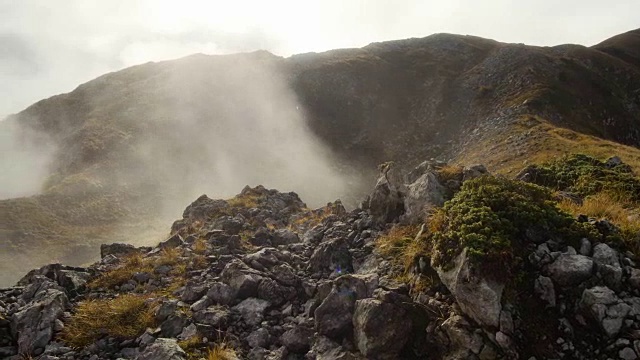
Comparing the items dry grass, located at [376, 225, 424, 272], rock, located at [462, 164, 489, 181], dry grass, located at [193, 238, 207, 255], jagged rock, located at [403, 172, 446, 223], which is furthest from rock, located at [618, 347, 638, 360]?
dry grass, located at [193, 238, 207, 255]

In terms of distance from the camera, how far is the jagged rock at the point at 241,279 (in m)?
14.3

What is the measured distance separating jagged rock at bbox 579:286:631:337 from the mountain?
80.0 ft

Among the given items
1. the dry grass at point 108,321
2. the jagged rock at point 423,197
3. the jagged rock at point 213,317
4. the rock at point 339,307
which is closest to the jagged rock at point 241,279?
the jagged rock at point 213,317

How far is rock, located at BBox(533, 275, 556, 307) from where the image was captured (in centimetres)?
959

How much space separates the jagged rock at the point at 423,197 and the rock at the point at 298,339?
581 cm

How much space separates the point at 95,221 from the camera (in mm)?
49625

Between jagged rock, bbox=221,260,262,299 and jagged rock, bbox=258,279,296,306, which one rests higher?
jagged rock, bbox=221,260,262,299

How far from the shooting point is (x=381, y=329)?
1066cm

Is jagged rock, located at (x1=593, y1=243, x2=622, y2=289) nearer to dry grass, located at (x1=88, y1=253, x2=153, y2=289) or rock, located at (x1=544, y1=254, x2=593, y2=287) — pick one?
rock, located at (x1=544, y1=254, x2=593, y2=287)

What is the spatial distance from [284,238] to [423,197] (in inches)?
298

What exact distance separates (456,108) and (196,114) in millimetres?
44507

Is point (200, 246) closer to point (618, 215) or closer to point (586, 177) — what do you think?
point (618, 215)

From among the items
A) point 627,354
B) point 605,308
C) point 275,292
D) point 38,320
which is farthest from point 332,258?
point 38,320

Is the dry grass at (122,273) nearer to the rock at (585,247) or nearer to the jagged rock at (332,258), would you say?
the jagged rock at (332,258)
